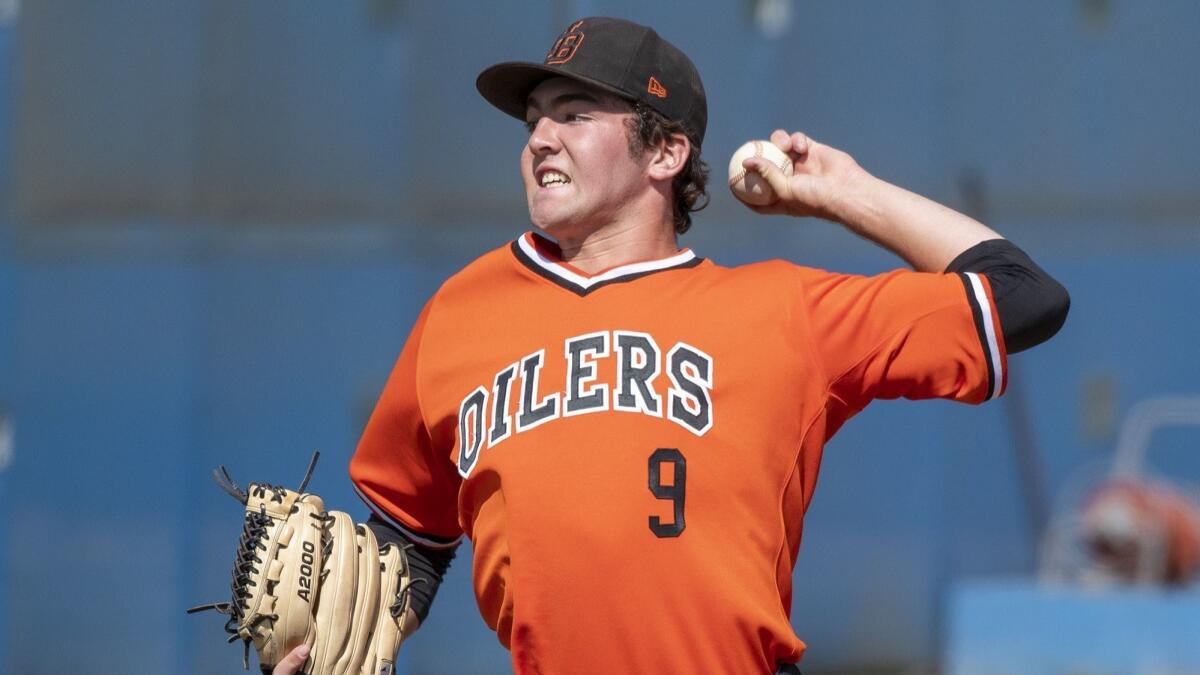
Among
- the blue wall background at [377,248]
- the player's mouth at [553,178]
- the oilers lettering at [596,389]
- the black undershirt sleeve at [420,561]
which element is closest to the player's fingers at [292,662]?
the black undershirt sleeve at [420,561]

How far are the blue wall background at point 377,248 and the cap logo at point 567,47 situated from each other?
295 centimetres

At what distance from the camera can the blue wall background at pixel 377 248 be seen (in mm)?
5207

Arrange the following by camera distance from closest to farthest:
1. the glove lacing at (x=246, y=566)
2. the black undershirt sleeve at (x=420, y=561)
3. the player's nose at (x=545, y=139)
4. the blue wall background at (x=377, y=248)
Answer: the glove lacing at (x=246, y=566) < the player's nose at (x=545, y=139) < the black undershirt sleeve at (x=420, y=561) < the blue wall background at (x=377, y=248)

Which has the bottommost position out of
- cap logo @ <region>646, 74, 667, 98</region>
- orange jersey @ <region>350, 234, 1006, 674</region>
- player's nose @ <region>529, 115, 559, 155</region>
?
orange jersey @ <region>350, 234, 1006, 674</region>

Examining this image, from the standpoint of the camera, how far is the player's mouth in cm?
230

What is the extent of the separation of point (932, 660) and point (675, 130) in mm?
3471

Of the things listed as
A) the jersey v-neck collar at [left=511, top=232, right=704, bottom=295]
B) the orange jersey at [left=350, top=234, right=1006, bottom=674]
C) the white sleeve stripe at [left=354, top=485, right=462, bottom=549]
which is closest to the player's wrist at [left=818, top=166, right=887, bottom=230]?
the orange jersey at [left=350, top=234, right=1006, bottom=674]

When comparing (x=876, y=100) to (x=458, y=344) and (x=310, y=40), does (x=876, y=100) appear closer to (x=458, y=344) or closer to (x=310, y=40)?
(x=310, y=40)

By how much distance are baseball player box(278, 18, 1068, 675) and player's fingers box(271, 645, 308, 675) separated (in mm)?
233

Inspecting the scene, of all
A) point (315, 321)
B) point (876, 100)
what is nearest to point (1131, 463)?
point (876, 100)

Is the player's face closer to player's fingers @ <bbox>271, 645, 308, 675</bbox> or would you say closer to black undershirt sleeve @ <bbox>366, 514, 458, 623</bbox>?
black undershirt sleeve @ <bbox>366, 514, 458, 623</bbox>

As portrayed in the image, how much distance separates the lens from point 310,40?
5.41m

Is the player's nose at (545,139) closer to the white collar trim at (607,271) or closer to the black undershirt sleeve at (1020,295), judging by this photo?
the white collar trim at (607,271)

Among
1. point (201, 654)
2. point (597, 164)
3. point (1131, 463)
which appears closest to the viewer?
Answer: point (597, 164)
